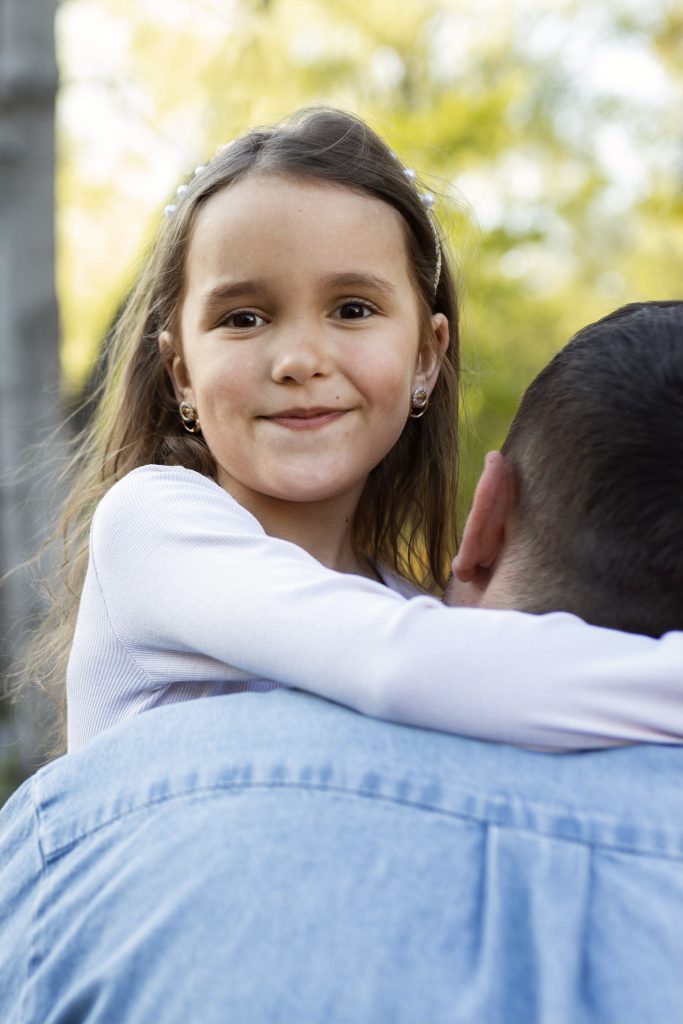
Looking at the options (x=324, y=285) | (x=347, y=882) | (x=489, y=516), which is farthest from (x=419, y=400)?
(x=347, y=882)

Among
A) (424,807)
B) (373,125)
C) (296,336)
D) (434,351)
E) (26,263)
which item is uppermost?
(373,125)

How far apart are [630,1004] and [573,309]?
66.2 feet

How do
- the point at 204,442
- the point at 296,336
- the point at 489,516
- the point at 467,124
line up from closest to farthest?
the point at 489,516, the point at 296,336, the point at 204,442, the point at 467,124

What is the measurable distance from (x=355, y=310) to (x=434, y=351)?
1.52ft

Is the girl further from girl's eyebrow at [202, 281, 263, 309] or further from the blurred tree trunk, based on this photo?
the blurred tree trunk

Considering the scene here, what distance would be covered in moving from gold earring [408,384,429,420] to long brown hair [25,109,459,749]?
153 mm

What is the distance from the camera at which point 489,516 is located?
5.55 feet

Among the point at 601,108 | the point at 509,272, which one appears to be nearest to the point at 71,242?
the point at 509,272

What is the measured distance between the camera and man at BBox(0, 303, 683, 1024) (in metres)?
1.17

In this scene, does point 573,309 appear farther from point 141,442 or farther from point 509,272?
point 141,442

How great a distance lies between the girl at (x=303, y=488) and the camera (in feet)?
4.65

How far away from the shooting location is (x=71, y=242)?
1513cm

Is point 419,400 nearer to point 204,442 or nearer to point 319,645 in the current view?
point 204,442

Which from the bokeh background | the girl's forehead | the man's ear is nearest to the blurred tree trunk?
the bokeh background
